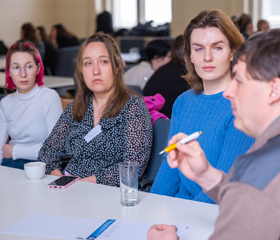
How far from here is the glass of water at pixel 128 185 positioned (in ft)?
5.60

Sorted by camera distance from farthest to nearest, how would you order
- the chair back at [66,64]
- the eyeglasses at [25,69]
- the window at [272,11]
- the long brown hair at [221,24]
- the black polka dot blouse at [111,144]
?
the window at [272,11], the chair back at [66,64], the eyeglasses at [25,69], the black polka dot blouse at [111,144], the long brown hair at [221,24]

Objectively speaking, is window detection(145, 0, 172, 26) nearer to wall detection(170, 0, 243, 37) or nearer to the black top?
wall detection(170, 0, 243, 37)

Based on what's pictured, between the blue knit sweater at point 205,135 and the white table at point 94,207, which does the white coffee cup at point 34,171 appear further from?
the blue knit sweater at point 205,135

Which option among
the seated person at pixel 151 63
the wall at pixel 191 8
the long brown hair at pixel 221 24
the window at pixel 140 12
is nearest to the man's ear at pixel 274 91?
the long brown hair at pixel 221 24

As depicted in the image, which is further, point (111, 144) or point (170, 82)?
point (170, 82)

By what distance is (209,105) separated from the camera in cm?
211

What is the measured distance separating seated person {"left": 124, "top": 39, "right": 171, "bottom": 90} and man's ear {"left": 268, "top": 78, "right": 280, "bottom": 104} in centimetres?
344

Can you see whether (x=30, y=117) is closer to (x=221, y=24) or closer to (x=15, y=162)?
(x=15, y=162)

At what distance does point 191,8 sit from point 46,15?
4423 millimetres

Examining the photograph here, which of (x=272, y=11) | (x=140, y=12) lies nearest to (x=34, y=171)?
(x=272, y=11)

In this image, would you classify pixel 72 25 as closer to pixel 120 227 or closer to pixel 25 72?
pixel 25 72

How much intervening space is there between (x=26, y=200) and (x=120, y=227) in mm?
463

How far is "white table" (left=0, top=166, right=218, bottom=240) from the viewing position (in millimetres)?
1566

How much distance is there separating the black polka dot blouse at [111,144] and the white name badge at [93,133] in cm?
1
